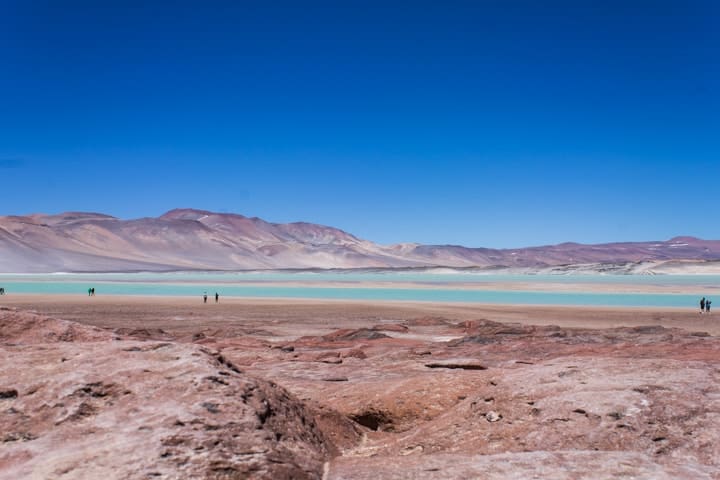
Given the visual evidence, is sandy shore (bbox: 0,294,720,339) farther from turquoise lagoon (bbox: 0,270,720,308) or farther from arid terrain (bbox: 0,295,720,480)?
arid terrain (bbox: 0,295,720,480)

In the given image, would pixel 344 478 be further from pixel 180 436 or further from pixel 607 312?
pixel 607 312

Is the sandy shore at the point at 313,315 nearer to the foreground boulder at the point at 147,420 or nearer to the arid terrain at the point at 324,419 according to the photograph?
the arid terrain at the point at 324,419

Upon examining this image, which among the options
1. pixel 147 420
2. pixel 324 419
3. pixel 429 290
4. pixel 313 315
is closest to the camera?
pixel 147 420

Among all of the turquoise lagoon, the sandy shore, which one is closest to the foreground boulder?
the sandy shore

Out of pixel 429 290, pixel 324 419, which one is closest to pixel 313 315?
pixel 324 419

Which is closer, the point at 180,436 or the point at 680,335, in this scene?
the point at 180,436

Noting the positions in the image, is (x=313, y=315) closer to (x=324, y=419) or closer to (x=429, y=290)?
(x=324, y=419)

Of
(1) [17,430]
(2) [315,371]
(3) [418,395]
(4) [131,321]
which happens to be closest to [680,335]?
(2) [315,371]

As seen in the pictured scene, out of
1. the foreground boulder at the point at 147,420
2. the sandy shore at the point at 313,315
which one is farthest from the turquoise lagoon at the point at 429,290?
the foreground boulder at the point at 147,420

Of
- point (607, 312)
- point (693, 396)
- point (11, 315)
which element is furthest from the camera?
point (607, 312)
